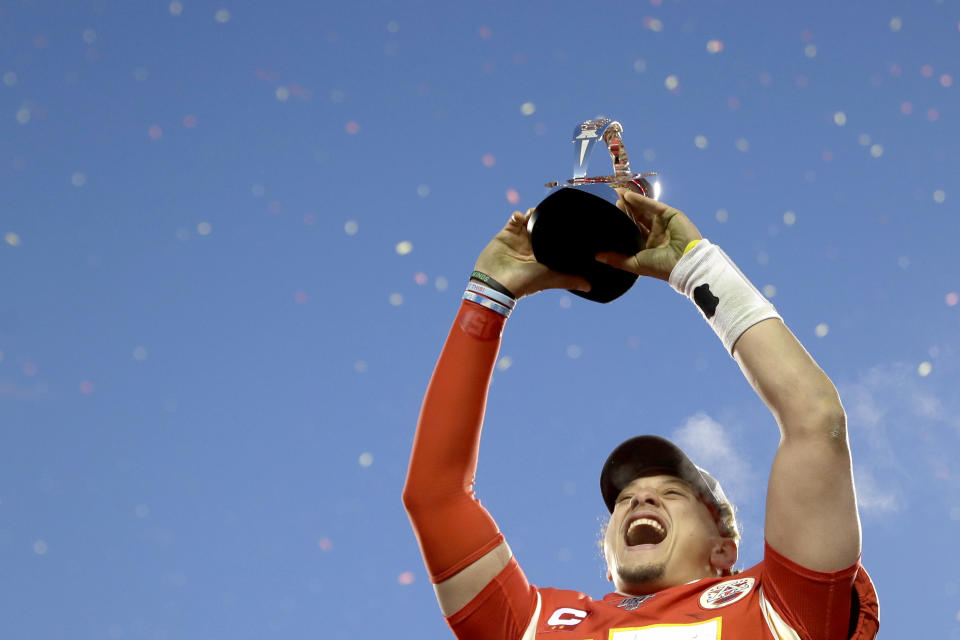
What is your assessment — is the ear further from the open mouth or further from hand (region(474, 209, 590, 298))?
hand (region(474, 209, 590, 298))

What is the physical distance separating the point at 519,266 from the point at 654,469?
100cm

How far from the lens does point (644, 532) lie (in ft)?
11.1

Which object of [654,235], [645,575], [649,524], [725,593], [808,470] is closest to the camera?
[808,470]

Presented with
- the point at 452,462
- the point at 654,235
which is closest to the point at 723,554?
the point at 452,462

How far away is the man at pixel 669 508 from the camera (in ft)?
8.16

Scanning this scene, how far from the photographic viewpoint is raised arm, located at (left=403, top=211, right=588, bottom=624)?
9.61ft

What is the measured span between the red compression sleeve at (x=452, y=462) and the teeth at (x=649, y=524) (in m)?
0.59

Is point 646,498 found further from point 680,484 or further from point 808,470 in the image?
point 808,470

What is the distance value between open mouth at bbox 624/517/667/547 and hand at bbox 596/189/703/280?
0.95 m

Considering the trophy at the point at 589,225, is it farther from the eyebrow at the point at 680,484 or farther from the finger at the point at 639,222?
the eyebrow at the point at 680,484

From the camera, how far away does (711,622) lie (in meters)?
2.74

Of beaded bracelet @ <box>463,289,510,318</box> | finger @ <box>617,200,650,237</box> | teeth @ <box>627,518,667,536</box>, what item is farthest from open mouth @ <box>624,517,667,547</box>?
finger @ <box>617,200,650,237</box>

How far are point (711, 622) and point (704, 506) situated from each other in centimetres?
80

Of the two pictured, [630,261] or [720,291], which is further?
[630,261]
